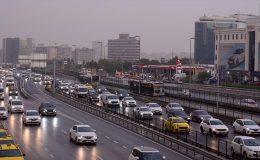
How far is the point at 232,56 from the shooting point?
433 ft

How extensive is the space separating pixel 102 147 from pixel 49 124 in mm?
14071

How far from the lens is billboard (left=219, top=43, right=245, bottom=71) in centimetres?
12850

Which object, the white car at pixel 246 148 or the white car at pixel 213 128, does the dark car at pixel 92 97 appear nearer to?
the white car at pixel 213 128

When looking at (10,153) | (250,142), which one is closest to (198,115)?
(250,142)

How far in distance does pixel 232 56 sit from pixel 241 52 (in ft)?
9.71

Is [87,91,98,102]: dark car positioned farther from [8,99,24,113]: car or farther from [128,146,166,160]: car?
[128,146,166,160]: car

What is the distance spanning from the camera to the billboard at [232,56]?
422ft

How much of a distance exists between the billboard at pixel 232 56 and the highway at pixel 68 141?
85.4 m

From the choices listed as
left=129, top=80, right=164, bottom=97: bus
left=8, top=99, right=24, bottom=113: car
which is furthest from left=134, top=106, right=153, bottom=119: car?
left=129, top=80, right=164, bottom=97: bus

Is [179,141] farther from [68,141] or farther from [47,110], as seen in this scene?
[47,110]

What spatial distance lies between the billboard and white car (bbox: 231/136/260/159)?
101067mm

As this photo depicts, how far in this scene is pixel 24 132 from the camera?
1510 inches

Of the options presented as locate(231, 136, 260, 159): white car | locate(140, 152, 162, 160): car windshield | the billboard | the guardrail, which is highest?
the billboard

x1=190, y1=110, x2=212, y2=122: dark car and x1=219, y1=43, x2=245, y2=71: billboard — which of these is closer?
x1=190, y1=110, x2=212, y2=122: dark car
